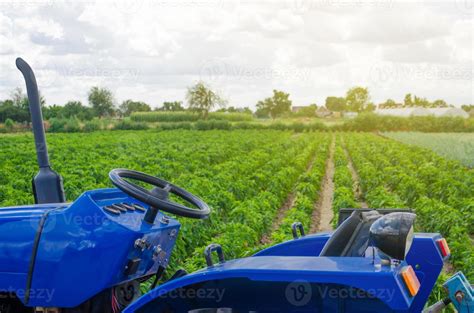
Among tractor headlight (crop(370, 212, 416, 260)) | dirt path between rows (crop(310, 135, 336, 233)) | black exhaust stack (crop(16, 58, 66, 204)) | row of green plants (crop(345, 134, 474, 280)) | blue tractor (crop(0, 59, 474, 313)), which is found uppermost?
black exhaust stack (crop(16, 58, 66, 204))

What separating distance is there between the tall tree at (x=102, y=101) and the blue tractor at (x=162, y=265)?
65953mm

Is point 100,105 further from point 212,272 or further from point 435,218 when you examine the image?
point 212,272

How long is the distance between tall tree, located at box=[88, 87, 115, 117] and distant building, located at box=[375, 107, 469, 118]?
1320 inches

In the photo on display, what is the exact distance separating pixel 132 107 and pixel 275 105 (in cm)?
3258

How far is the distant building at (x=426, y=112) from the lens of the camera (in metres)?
65.1

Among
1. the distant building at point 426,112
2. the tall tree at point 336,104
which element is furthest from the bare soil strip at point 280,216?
the tall tree at point 336,104

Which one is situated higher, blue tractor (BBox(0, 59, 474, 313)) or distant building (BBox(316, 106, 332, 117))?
blue tractor (BBox(0, 59, 474, 313))

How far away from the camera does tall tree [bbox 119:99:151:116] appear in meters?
70.1

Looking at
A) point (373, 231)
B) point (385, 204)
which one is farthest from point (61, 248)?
point (385, 204)

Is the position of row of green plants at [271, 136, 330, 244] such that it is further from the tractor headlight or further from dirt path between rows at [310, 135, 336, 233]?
the tractor headlight

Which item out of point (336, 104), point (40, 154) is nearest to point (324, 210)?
point (40, 154)

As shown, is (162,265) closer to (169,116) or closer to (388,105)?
(169,116)

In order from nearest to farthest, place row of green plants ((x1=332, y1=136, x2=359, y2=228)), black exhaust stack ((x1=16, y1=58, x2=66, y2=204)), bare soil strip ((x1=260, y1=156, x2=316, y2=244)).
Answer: black exhaust stack ((x1=16, y1=58, x2=66, y2=204)) < bare soil strip ((x1=260, y1=156, x2=316, y2=244)) < row of green plants ((x1=332, y1=136, x2=359, y2=228))

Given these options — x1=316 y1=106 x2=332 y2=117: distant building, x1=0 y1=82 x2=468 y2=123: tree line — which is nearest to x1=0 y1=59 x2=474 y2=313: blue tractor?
x1=0 y1=82 x2=468 y2=123: tree line
